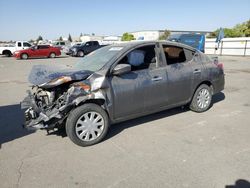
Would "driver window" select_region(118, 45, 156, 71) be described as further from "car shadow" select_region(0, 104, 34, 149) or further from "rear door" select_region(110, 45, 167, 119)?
"car shadow" select_region(0, 104, 34, 149)

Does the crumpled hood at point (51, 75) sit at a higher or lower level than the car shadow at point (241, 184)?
higher

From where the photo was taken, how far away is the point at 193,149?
368cm

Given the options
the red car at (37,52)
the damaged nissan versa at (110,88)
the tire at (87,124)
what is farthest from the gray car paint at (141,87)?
the red car at (37,52)

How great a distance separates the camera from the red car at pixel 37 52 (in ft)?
77.7

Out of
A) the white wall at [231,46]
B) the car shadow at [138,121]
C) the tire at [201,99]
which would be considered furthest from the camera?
the white wall at [231,46]

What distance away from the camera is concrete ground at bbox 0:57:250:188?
2.95m

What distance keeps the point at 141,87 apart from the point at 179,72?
104 centimetres

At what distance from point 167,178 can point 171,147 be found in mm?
862

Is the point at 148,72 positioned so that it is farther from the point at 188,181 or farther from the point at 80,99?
the point at 188,181

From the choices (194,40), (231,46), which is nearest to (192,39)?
(194,40)

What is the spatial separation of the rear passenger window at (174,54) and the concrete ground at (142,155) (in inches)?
49.1

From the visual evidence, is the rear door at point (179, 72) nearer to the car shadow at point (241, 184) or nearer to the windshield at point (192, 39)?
the car shadow at point (241, 184)

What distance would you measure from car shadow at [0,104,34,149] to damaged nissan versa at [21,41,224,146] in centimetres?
60

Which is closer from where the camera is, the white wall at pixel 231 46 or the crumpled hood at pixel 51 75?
the crumpled hood at pixel 51 75
